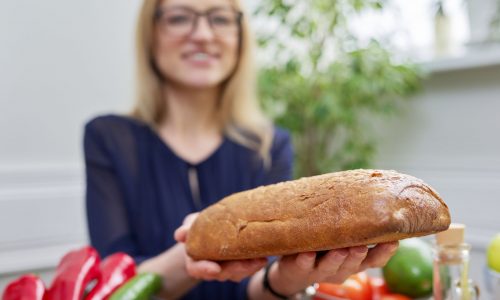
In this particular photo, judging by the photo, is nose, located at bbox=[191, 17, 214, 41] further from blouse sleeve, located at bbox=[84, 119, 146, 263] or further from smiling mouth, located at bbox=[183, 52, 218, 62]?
blouse sleeve, located at bbox=[84, 119, 146, 263]

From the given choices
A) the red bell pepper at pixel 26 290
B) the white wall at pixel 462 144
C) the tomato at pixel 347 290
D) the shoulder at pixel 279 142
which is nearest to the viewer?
the red bell pepper at pixel 26 290

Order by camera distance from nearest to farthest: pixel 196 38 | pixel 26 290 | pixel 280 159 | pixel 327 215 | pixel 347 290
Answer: pixel 327 215
pixel 26 290
pixel 347 290
pixel 196 38
pixel 280 159

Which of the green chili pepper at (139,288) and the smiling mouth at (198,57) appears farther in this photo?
the smiling mouth at (198,57)

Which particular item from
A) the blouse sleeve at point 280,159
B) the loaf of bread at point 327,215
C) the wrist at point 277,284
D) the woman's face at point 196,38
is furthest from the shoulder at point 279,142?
the loaf of bread at point 327,215

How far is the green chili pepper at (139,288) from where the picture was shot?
663 millimetres

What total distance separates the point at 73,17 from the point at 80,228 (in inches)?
25.9

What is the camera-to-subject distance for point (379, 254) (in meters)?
0.61

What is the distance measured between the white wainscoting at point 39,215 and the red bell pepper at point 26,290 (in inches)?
36.5

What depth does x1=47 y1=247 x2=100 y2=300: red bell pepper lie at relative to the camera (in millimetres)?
677

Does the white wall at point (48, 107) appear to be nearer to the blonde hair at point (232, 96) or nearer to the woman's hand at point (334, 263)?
the blonde hair at point (232, 96)

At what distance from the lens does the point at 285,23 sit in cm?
162

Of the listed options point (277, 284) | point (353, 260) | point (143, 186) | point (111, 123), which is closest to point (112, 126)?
point (111, 123)

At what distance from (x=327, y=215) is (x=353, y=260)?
0.09 m

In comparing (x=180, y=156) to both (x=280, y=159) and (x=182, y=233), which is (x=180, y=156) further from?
(x=182, y=233)
